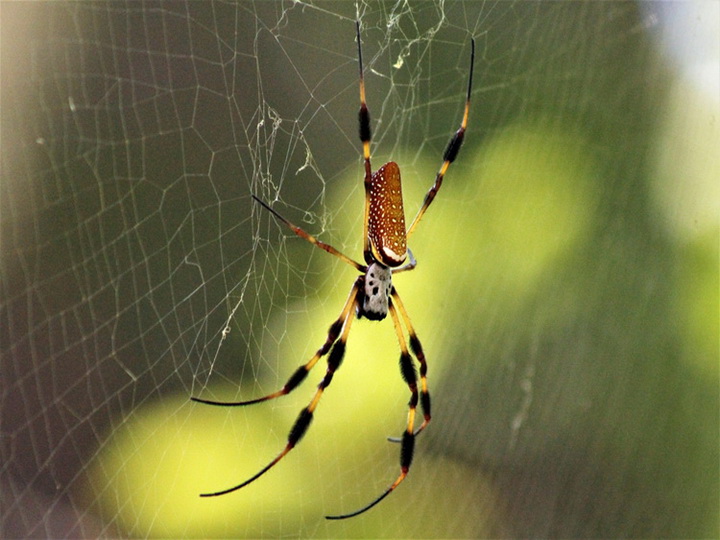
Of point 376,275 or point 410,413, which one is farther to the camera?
point 410,413

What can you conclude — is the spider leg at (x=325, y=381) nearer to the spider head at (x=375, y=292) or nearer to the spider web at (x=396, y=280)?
the spider head at (x=375, y=292)

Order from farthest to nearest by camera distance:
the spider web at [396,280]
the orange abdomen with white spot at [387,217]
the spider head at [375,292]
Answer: the spider web at [396,280], the spider head at [375,292], the orange abdomen with white spot at [387,217]

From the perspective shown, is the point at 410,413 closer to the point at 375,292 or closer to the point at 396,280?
the point at 375,292

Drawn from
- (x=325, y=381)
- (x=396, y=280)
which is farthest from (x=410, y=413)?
(x=396, y=280)

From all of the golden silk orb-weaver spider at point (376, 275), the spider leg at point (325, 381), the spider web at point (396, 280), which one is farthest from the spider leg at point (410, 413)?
the spider web at point (396, 280)

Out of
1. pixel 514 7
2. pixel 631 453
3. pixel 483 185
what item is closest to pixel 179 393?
pixel 483 185

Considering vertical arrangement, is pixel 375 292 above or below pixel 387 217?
below
